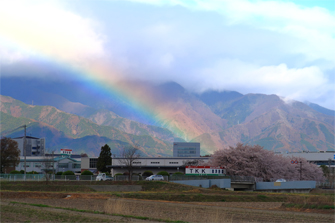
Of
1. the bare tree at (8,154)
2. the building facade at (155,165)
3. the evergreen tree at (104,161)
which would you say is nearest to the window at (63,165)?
the building facade at (155,165)

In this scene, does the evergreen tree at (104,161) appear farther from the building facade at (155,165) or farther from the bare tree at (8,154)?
the bare tree at (8,154)

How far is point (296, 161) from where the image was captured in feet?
366

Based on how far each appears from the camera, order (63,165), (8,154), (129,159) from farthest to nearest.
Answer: (63,165) < (8,154) < (129,159)

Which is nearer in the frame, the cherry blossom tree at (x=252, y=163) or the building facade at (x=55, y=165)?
the cherry blossom tree at (x=252, y=163)

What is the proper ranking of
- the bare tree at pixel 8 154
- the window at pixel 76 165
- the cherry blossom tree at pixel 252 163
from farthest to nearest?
the window at pixel 76 165
the bare tree at pixel 8 154
the cherry blossom tree at pixel 252 163

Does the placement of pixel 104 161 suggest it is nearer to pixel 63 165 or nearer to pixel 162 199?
pixel 63 165

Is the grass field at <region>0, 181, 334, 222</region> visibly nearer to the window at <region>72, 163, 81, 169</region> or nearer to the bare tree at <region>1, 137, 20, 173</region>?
the bare tree at <region>1, 137, 20, 173</region>

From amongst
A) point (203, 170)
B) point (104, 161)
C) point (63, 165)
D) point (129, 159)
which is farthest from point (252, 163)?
point (63, 165)

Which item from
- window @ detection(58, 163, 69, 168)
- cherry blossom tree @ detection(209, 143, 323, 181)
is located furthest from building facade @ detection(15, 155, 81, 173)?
cherry blossom tree @ detection(209, 143, 323, 181)

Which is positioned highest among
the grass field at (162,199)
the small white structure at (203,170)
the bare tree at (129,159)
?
the bare tree at (129,159)

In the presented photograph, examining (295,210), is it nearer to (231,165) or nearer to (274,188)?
(274,188)

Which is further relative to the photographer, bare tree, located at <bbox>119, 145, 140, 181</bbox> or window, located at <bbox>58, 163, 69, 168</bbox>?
window, located at <bbox>58, 163, 69, 168</bbox>

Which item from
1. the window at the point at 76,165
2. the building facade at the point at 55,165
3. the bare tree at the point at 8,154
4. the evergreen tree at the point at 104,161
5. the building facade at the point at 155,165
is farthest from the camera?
the window at the point at 76,165

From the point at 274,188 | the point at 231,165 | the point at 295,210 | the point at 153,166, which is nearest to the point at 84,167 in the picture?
the point at 153,166
